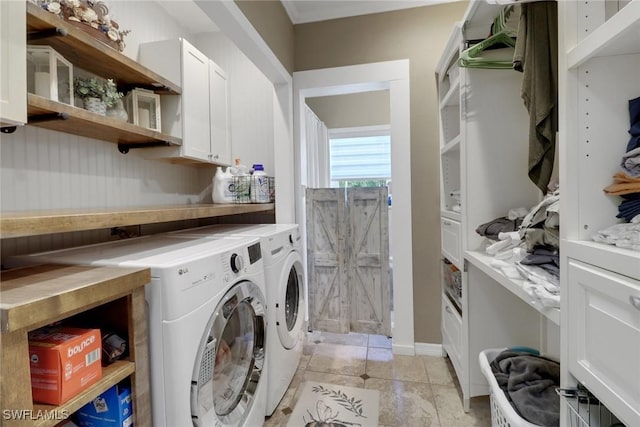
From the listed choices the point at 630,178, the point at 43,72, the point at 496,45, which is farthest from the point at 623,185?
the point at 43,72

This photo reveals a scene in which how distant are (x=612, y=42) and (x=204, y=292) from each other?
128cm

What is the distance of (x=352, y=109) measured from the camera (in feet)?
13.2

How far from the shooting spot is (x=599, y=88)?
2.47ft

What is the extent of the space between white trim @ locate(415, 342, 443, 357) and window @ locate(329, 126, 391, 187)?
230 cm

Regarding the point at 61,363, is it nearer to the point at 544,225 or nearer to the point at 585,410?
the point at 585,410

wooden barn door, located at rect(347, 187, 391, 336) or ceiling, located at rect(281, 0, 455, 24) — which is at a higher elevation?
ceiling, located at rect(281, 0, 455, 24)

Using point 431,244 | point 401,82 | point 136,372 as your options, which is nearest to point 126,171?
point 136,372

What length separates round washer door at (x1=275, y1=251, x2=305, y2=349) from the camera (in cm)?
164

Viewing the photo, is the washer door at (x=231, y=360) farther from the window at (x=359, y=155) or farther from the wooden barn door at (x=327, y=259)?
the window at (x=359, y=155)

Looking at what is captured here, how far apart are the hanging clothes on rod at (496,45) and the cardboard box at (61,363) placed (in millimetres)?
1855

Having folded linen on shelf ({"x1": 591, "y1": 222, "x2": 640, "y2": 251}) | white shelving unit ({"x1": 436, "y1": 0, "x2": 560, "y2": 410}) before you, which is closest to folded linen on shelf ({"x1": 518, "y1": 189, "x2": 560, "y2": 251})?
folded linen on shelf ({"x1": 591, "y1": 222, "x2": 640, "y2": 251})

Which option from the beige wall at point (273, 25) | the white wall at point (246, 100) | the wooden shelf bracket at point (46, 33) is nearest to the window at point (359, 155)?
the white wall at point (246, 100)

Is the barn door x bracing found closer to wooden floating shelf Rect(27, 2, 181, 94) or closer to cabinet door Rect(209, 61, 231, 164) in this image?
cabinet door Rect(209, 61, 231, 164)

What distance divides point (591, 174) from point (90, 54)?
1.97 metres
